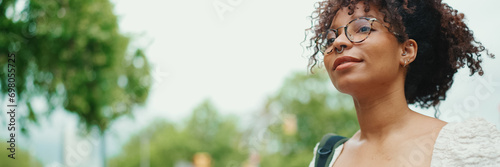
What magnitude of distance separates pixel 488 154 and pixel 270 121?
2215 centimetres

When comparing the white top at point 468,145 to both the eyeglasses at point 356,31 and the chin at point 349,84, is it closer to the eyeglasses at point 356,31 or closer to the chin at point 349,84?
the chin at point 349,84

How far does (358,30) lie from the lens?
2.13 meters

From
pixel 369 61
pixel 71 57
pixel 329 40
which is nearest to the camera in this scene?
pixel 369 61

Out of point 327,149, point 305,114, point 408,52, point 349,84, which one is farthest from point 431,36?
point 305,114

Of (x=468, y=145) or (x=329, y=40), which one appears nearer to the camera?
(x=468, y=145)

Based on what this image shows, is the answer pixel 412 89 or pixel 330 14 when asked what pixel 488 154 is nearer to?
pixel 412 89

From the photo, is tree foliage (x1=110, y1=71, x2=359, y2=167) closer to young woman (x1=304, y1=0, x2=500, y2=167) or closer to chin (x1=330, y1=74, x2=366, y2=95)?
young woman (x1=304, y1=0, x2=500, y2=167)

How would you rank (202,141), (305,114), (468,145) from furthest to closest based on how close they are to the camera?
(202,141) → (305,114) → (468,145)

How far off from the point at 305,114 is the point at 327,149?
73.4ft

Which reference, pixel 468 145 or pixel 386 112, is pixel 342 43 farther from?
pixel 468 145

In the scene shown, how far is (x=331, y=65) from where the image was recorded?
2170 millimetres

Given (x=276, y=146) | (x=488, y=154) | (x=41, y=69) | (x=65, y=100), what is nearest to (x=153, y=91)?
(x=65, y=100)

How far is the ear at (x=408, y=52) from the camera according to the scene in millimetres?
2141

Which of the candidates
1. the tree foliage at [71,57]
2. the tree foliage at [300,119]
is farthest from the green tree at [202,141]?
the tree foliage at [71,57]
